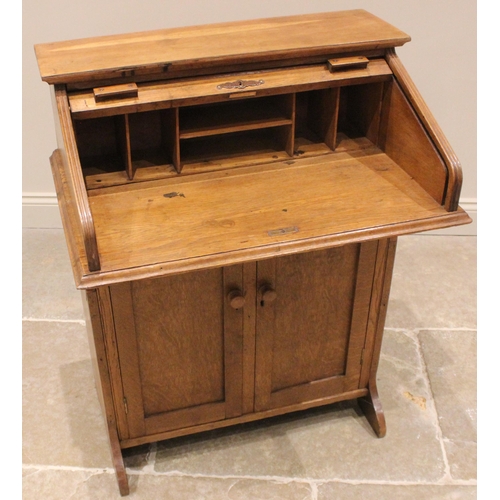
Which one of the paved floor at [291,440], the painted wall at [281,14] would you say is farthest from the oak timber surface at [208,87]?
the paved floor at [291,440]

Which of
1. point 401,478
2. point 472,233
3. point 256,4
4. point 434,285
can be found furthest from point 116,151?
point 472,233

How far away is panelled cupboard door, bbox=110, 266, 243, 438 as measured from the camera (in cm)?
215

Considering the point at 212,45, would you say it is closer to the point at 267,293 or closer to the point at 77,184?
the point at 77,184

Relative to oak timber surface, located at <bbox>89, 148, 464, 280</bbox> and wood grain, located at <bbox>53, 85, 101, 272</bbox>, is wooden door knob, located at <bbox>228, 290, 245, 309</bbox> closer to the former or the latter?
oak timber surface, located at <bbox>89, 148, 464, 280</bbox>

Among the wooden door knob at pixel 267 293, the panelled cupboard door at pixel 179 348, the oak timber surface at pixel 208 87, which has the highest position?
the oak timber surface at pixel 208 87

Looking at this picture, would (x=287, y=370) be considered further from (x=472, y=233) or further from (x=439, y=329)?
(x=472, y=233)

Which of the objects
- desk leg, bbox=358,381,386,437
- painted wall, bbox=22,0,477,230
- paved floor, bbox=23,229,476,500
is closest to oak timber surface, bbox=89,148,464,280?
desk leg, bbox=358,381,386,437

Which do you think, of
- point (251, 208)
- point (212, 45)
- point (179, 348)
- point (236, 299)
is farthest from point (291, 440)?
point (212, 45)

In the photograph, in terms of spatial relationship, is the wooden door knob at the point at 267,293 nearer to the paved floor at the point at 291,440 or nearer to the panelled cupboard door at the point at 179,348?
the panelled cupboard door at the point at 179,348

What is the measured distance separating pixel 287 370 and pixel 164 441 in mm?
586

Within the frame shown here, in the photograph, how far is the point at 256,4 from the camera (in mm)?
3162

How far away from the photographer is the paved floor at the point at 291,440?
247 centimetres

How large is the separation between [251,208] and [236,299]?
31cm

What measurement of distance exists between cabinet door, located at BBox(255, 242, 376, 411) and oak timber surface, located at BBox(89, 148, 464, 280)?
219 millimetres
